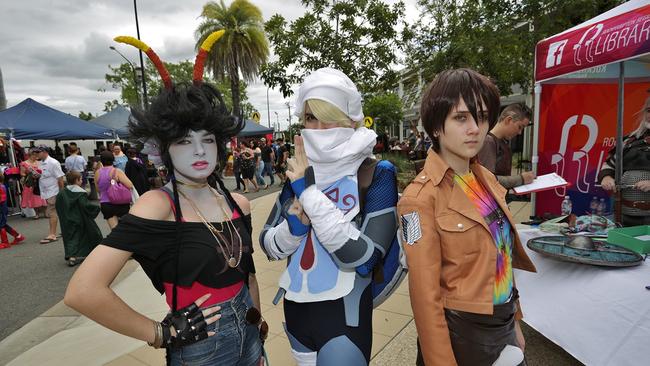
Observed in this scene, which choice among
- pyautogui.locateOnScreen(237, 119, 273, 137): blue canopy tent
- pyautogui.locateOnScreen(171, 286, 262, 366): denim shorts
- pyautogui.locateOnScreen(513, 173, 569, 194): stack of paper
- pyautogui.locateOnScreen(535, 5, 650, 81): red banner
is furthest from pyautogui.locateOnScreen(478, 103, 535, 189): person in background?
pyautogui.locateOnScreen(237, 119, 273, 137): blue canopy tent

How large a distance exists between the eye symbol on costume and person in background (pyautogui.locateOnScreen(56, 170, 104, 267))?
19.1 feet

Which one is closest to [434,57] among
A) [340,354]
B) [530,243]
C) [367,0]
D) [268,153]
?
[367,0]

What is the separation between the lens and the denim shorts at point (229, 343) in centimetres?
133

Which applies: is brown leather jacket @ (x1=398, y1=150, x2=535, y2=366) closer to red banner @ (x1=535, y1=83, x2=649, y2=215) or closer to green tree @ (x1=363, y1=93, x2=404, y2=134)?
red banner @ (x1=535, y1=83, x2=649, y2=215)

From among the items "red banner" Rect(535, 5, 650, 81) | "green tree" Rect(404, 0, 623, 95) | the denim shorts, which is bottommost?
the denim shorts

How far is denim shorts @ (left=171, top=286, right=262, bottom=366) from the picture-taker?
1327mm

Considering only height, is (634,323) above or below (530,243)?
below

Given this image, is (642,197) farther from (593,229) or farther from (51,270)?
(51,270)

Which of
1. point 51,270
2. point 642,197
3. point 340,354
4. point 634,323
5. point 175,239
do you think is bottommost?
point 51,270

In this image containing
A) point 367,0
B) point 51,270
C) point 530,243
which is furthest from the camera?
point 367,0

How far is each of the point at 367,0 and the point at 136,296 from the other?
20.3 feet

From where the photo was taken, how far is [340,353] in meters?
1.37

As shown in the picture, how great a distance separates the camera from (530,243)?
249 centimetres

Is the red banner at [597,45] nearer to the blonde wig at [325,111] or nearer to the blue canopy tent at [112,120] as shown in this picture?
the blonde wig at [325,111]
